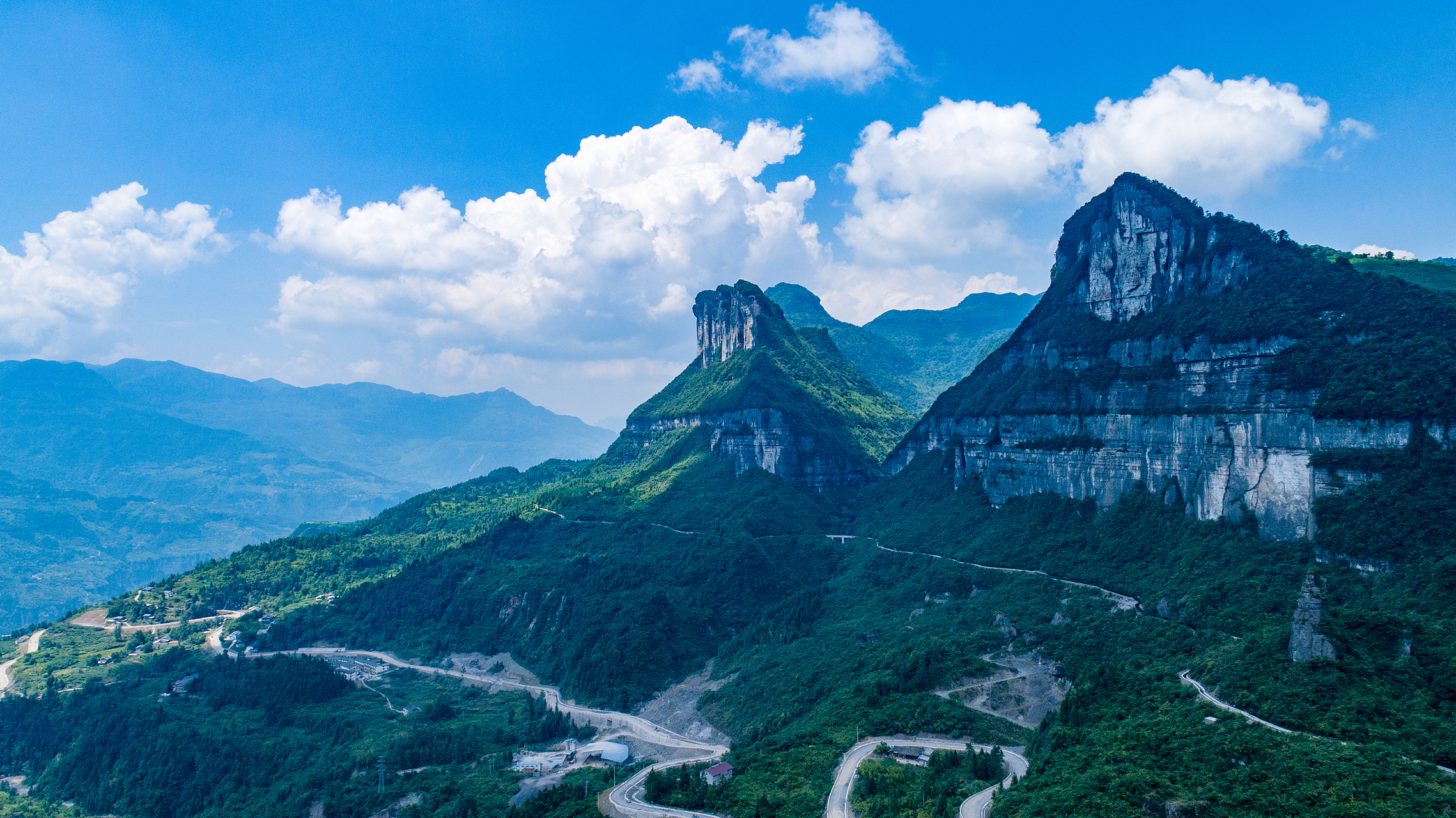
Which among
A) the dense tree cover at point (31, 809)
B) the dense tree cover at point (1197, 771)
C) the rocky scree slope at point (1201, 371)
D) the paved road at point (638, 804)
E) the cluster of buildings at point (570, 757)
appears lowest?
the dense tree cover at point (31, 809)

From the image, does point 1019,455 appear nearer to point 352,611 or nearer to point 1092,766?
point 1092,766

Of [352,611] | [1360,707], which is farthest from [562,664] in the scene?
[1360,707]

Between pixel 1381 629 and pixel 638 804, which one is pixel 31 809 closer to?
pixel 638 804

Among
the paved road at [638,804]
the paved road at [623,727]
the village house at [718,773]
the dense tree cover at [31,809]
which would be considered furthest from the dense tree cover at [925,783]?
A: the dense tree cover at [31,809]

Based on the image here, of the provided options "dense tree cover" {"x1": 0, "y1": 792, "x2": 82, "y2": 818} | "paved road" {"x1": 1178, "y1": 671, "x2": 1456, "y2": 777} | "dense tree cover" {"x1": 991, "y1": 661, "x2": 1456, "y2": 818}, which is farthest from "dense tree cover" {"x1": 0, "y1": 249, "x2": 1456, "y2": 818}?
"dense tree cover" {"x1": 0, "y1": 792, "x2": 82, "y2": 818}

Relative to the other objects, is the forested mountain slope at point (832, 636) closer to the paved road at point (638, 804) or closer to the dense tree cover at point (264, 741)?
the dense tree cover at point (264, 741)

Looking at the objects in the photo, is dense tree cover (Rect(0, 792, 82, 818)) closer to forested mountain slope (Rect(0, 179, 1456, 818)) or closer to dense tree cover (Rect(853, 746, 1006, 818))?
forested mountain slope (Rect(0, 179, 1456, 818))

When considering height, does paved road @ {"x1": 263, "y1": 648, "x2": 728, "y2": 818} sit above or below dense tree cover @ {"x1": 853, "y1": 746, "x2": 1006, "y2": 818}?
below
